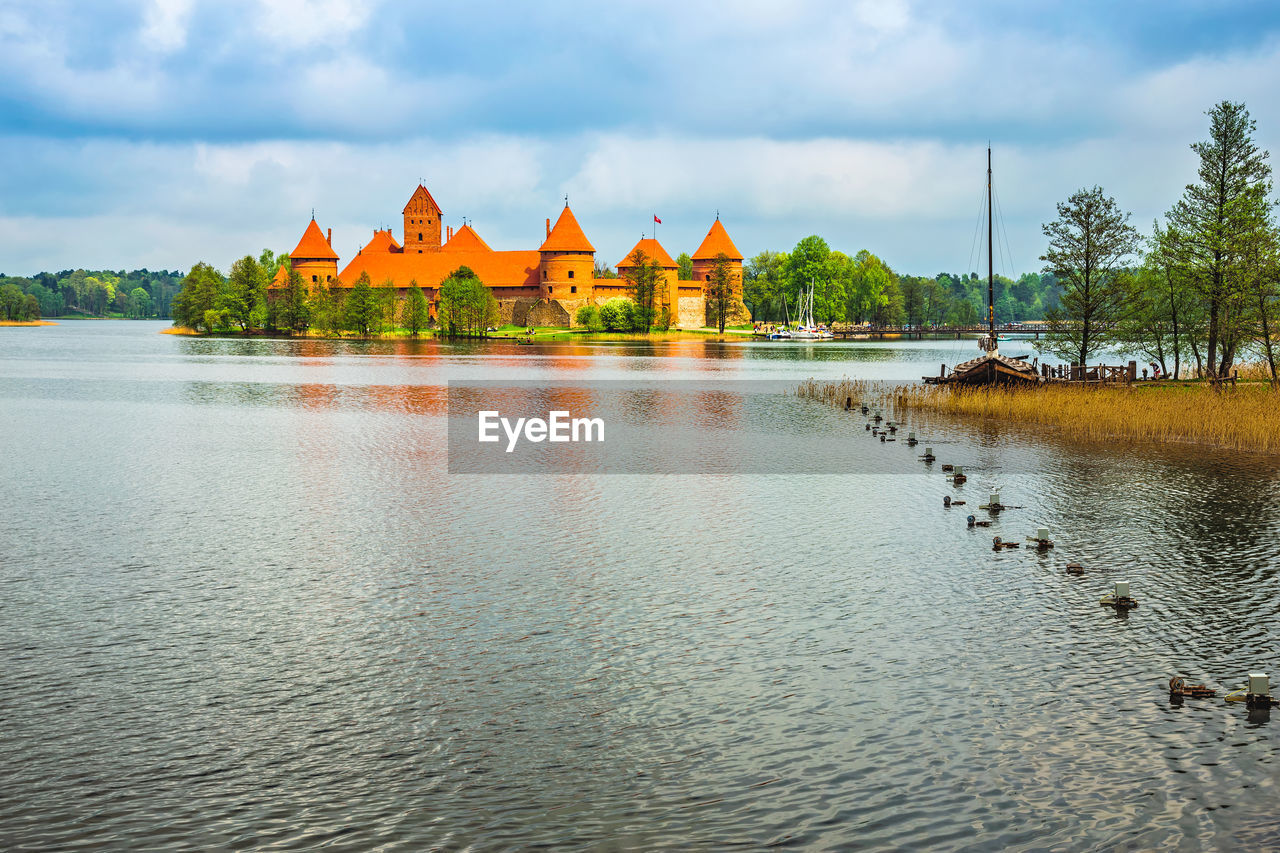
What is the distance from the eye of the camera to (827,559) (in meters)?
14.4

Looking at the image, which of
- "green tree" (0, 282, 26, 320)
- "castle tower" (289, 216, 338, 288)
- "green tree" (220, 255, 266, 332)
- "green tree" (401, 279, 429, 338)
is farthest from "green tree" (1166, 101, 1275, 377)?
"green tree" (0, 282, 26, 320)

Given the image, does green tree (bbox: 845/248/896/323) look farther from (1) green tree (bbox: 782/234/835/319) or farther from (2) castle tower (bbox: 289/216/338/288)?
(2) castle tower (bbox: 289/216/338/288)

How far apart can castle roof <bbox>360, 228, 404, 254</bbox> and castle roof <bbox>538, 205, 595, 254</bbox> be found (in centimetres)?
2814

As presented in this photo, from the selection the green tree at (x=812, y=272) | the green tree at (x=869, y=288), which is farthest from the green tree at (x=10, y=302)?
the green tree at (x=869, y=288)

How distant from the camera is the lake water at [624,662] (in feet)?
22.8

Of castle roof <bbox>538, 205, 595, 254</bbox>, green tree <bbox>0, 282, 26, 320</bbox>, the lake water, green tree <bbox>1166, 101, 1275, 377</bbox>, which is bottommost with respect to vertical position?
the lake water

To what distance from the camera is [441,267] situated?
130625mm

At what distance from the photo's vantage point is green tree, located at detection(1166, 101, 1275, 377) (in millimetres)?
32812

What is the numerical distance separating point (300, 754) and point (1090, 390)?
106 feet

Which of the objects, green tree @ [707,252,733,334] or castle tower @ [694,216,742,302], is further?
castle tower @ [694,216,742,302]

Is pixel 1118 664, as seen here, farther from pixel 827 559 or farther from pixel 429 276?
pixel 429 276

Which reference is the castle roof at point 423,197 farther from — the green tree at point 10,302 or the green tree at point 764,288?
the green tree at point 10,302

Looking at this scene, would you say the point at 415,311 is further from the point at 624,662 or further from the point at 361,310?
the point at 624,662

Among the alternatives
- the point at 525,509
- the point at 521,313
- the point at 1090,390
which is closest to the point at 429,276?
the point at 521,313
